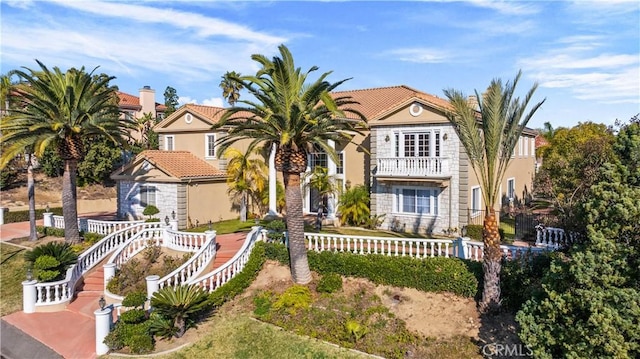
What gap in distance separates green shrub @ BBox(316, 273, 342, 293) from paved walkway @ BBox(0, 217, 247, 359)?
4.80 metres

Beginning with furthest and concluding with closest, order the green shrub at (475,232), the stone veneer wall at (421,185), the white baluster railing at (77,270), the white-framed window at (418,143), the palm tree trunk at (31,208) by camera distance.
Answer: the palm tree trunk at (31,208)
the white-framed window at (418,143)
the stone veneer wall at (421,185)
the green shrub at (475,232)
the white baluster railing at (77,270)

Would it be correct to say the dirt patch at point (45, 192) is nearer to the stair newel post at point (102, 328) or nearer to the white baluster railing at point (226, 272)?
the white baluster railing at point (226, 272)

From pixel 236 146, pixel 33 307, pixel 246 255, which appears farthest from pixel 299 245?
pixel 236 146

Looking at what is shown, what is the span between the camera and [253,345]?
11922 millimetres

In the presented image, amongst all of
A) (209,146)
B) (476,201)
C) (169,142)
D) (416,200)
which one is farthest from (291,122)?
(169,142)

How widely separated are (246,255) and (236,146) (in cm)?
1370

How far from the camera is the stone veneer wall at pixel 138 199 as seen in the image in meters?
25.9

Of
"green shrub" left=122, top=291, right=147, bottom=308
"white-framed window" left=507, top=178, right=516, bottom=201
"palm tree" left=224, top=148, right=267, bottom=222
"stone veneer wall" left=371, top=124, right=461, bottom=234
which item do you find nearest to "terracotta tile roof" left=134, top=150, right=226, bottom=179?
"palm tree" left=224, top=148, right=267, bottom=222

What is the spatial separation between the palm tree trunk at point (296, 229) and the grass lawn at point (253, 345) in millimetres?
2680

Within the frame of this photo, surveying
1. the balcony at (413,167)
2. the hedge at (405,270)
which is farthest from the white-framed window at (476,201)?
the hedge at (405,270)

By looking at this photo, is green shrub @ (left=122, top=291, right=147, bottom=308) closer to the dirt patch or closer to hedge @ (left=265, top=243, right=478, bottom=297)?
hedge @ (left=265, top=243, right=478, bottom=297)

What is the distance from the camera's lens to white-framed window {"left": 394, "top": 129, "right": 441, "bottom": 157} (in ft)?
73.9

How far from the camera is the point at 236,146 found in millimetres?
29062

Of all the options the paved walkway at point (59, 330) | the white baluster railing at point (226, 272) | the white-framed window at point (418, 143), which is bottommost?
the paved walkway at point (59, 330)
